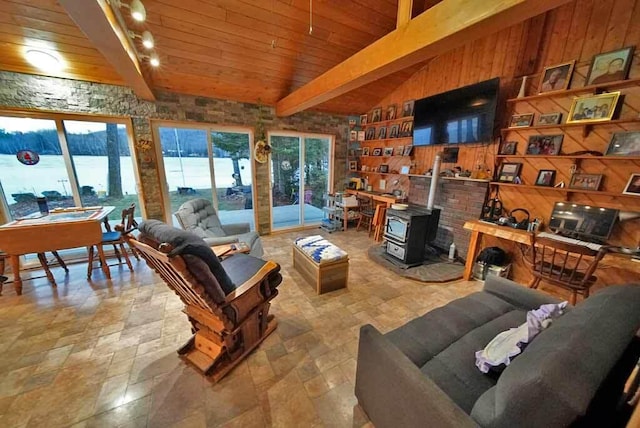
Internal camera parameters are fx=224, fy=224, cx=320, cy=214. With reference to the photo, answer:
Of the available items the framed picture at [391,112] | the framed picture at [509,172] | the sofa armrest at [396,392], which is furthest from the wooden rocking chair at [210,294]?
the framed picture at [391,112]

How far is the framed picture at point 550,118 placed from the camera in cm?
240

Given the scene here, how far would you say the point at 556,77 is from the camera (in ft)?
7.75

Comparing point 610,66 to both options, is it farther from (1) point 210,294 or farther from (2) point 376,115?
(1) point 210,294

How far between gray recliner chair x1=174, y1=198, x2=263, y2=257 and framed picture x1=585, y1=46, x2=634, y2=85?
12.9 ft

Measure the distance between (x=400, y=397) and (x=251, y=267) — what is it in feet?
5.17

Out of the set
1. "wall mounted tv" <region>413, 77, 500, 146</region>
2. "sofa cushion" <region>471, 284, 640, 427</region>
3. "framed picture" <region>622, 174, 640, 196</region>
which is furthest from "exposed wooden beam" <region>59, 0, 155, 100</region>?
"framed picture" <region>622, 174, 640, 196</region>

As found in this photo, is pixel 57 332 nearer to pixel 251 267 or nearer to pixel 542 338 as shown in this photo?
pixel 251 267

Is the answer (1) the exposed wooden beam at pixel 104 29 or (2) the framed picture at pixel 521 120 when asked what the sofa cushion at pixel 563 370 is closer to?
(2) the framed picture at pixel 521 120

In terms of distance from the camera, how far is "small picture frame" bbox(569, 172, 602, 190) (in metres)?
2.20

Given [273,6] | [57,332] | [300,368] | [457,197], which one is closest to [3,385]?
[57,332]

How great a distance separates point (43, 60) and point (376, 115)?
476 cm

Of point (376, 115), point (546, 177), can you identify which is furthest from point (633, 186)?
point (376, 115)

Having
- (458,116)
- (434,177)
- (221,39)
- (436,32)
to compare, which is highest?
(221,39)

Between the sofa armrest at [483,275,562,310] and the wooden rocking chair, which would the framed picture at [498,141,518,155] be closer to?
the sofa armrest at [483,275,562,310]
